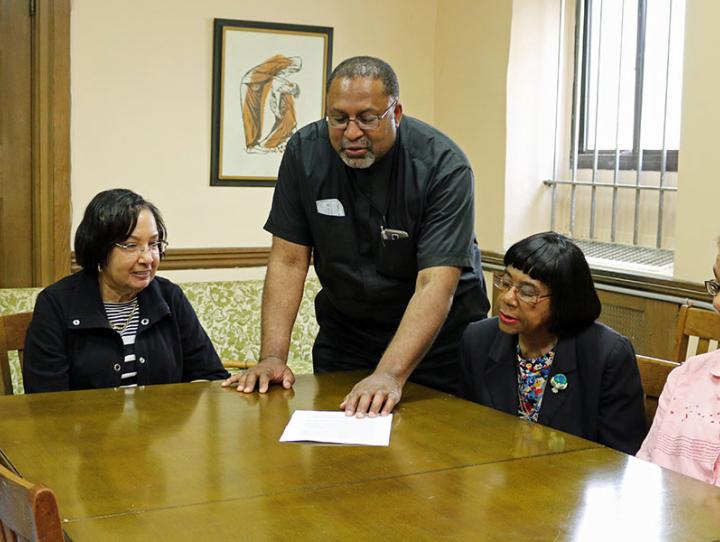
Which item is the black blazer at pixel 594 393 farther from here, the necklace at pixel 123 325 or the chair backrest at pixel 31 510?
the chair backrest at pixel 31 510

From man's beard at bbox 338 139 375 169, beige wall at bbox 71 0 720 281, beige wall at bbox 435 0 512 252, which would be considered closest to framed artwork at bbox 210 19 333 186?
beige wall at bbox 71 0 720 281

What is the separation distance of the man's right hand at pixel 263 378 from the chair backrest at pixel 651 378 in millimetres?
946

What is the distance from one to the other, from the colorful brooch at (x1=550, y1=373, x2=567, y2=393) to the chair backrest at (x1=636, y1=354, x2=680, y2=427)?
207mm

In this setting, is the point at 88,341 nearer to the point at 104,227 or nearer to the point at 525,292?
the point at 104,227

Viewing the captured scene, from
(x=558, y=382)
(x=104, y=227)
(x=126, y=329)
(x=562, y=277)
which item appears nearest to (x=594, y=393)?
(x=558, y=382)

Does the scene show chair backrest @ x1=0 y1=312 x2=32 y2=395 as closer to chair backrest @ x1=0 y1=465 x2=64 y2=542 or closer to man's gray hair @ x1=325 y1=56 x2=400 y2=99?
man's gray hair @ x1=325 y1=56 x2=400 y2=99

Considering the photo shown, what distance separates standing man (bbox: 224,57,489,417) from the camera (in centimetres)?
261

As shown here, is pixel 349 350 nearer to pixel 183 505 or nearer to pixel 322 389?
pixel 322 389

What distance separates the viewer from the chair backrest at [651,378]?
8.83 feet

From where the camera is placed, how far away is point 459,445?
2150 millimetres

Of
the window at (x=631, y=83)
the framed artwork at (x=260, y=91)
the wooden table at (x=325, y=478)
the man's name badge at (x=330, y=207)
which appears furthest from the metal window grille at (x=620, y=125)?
the wooden table at (x=325, y=478)

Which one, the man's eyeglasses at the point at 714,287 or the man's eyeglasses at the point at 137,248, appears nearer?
the man's eyeglasses at the point at 714,287


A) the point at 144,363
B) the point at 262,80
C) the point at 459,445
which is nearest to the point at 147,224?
the point at 144,363

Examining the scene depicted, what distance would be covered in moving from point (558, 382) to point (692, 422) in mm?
496
